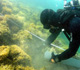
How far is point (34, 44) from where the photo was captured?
4.95 meters

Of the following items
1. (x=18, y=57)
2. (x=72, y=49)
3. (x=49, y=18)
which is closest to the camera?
(x=72, y=49)

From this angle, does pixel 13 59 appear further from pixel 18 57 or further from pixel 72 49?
pixel 72 49

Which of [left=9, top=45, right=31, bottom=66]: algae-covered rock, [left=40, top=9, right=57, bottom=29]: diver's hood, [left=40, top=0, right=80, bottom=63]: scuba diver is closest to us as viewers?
[left=40, top=0, right=80, bottom=63]: scuba diver

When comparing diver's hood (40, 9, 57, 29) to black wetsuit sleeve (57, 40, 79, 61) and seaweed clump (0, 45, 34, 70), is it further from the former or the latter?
seaweed clump (0, 45, 34, 70)

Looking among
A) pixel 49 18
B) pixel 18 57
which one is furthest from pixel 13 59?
pixel 49 18

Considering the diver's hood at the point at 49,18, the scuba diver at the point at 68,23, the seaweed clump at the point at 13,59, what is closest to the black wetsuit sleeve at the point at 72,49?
the scuba diver at the point at 68,23

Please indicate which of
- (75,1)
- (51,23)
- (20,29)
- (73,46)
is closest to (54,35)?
(51,23)

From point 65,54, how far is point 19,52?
163 centimetres

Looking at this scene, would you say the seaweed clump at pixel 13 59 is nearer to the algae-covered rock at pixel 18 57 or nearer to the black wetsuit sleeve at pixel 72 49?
the algae-covered rock at pixel 18 57

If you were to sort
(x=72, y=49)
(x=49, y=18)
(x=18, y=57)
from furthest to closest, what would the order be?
(x=18, y=57), (x=49, y=18), (x=72, y=49)

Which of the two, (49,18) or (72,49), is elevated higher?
(49,18)

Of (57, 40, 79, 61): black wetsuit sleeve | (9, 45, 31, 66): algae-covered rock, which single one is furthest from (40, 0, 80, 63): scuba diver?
(9, 45, 31, 66): algae-covered rock

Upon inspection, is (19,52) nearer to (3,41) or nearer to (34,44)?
(3,41)

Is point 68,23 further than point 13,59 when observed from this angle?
No
